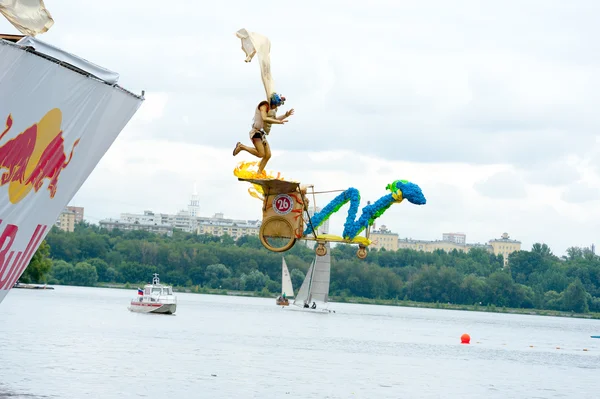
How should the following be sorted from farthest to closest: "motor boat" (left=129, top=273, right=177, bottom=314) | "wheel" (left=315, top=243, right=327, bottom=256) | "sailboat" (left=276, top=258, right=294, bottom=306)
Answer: "sailboat" (left=276, top=258, right=294, bottom=306) < "motor boat" (left=129, top=273, right=177, bottom=314) < "wheel" (left=315, top=243, right=327, bottom=256)

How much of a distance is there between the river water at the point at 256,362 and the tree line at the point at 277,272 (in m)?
63.7

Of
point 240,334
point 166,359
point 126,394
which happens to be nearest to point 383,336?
point 240,334

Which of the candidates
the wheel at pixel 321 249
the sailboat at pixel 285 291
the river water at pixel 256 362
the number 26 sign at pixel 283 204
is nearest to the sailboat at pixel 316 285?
the sailboat at pixel 285 291

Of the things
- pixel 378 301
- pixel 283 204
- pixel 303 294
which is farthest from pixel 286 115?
pixel 378 301

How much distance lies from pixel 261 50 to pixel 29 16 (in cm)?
583

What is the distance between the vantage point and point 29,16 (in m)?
12.3

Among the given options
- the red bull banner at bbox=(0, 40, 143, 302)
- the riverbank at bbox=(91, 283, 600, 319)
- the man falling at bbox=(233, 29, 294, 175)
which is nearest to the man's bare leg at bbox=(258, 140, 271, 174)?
the man falling at bbox=(233, 29, 294, 175)

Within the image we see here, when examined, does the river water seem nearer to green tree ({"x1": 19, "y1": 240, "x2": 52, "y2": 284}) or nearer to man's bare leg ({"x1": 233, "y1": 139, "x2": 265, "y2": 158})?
green tree ({"x1": 19, "y1": 240, "x2": 52, "y2": 284})

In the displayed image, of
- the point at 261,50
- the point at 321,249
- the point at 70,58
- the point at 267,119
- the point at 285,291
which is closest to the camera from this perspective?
the point at 70,58

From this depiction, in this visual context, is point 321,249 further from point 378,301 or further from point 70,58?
point 378,301

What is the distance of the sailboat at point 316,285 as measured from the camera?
90.8 meters

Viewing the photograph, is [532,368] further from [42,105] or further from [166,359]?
[42,105]

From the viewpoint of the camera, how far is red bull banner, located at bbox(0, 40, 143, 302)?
1240 centimetres

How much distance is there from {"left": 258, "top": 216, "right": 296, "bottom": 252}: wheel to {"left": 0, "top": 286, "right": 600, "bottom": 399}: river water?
8.52 m
